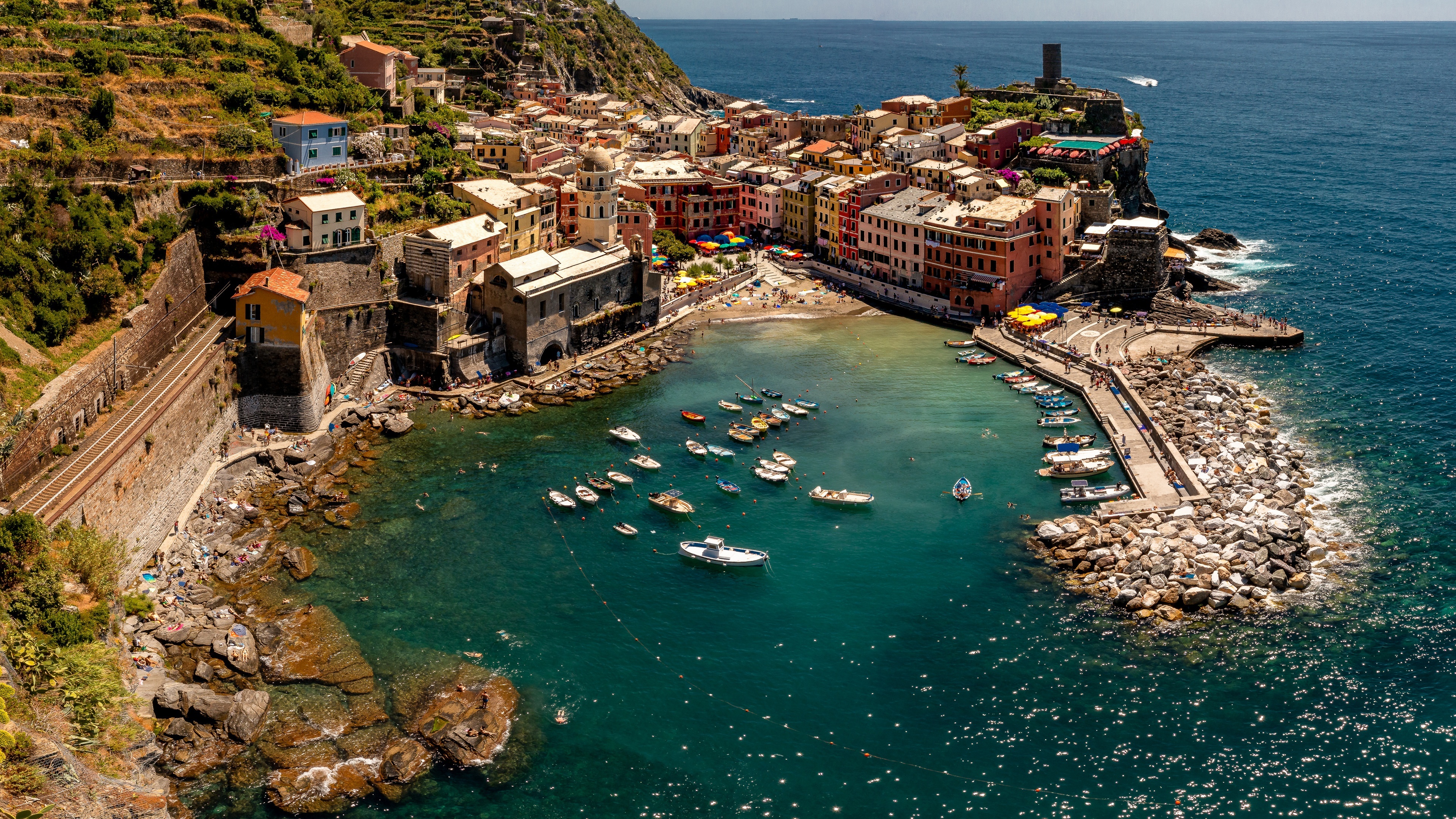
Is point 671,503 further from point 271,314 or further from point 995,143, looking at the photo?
point 995,143

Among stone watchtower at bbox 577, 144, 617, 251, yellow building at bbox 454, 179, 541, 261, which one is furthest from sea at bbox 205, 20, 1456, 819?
yellow building at bbox 454, 179, 541, 261

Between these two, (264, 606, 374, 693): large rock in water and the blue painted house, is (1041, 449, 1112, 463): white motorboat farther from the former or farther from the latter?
the blue painted house

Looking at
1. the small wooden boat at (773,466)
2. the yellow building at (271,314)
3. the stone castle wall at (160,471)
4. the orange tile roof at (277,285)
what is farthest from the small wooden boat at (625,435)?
the stone castle wall at (160,471)

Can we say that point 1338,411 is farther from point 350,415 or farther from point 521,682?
point 350,415

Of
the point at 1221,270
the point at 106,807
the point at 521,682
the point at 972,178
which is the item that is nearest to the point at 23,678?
the point at 106,807

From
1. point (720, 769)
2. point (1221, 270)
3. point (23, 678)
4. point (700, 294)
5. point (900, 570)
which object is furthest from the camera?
point (1221, 270)

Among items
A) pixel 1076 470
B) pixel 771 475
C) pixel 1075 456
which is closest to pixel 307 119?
pixel 771 475
